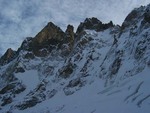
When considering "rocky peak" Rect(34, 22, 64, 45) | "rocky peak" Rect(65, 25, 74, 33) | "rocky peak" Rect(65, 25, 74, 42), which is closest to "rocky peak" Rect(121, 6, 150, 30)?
"rocky peak" Rect(65, 25, 74, 42)

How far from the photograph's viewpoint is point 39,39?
110 m

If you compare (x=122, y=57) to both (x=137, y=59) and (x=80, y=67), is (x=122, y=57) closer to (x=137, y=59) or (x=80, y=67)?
(x=137, y=59)

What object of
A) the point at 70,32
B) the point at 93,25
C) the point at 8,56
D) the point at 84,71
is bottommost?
the point at 84,71

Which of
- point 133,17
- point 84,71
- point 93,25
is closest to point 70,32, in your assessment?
point 93,25

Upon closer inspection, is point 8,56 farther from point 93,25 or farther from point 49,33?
point 93,25

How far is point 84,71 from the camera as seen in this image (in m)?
78.4

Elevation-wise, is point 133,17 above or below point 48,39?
below

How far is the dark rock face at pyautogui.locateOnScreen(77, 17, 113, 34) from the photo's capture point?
104162 millimetres

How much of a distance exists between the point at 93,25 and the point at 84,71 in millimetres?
30240

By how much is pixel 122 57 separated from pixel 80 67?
18.2 meters

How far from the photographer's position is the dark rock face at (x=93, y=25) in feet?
342

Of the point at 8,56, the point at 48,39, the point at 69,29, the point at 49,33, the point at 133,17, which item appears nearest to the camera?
the point at 133,17

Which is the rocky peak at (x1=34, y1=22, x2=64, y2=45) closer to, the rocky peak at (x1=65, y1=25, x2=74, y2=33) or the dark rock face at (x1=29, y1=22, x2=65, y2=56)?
the dark rock face at (x1=29, y1=22, x2=65, y2=56)

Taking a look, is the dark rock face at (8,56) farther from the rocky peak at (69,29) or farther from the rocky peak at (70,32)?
the rocky peak at (70,32)
